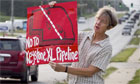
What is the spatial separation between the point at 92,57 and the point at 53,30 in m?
0.50

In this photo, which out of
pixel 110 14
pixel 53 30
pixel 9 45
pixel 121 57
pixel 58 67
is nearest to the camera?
pixel 58 67

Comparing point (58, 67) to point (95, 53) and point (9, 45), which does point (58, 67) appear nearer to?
point (95, 53)

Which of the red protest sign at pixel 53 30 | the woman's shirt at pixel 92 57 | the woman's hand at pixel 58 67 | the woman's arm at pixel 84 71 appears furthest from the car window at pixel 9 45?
the woman's hand at pixel 58 67

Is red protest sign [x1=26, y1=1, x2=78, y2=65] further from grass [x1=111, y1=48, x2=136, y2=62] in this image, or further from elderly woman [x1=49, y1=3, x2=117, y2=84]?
grass [x1=111, y1=48, x2=136, y2=62]

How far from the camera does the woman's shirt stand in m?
4.64

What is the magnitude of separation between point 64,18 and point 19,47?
1143 cm

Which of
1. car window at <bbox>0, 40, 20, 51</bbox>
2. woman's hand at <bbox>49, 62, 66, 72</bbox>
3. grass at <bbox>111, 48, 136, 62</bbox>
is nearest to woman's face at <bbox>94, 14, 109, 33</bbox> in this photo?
woman's hand at <bbox>49, 62, 66, 72</bbox>

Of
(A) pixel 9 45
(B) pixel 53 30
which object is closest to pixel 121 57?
(A) pixel 9 45

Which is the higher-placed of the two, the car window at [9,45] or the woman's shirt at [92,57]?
the woman's shirt at [92,57]

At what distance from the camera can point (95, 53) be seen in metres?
4.64

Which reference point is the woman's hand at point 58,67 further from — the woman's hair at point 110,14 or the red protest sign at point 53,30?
the woman's hair at point 110,14

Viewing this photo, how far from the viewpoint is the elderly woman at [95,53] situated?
4.63 meters

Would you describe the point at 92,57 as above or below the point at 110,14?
below

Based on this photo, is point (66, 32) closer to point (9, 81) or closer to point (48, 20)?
point (48, 20)
